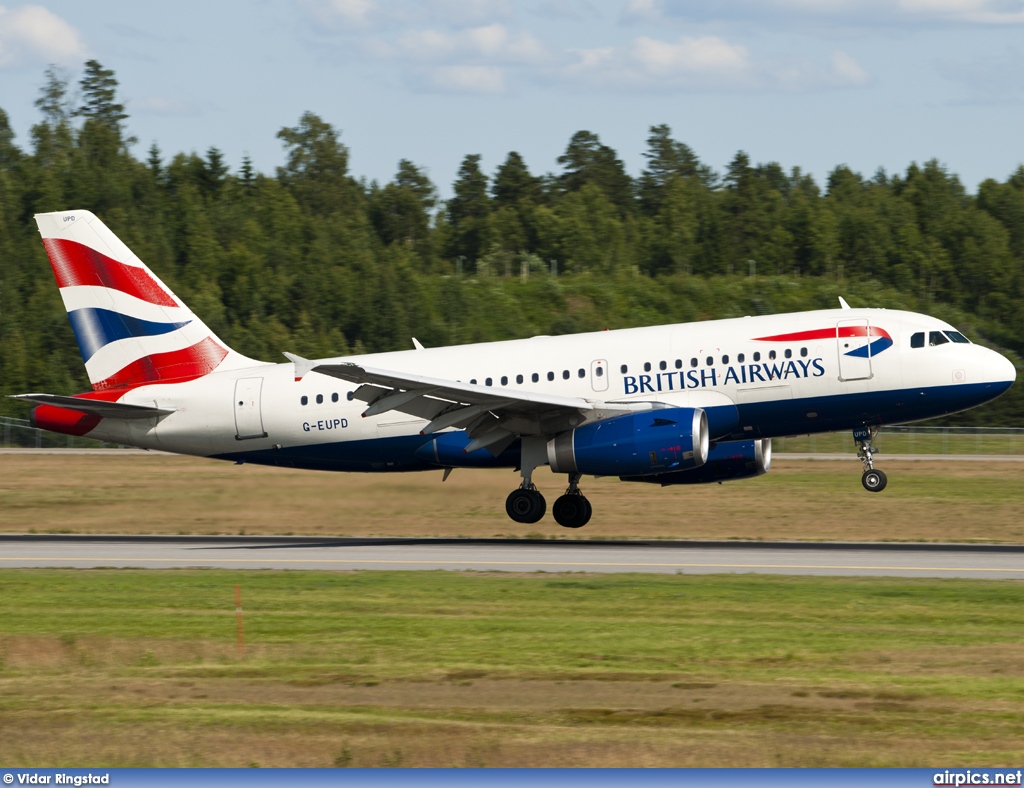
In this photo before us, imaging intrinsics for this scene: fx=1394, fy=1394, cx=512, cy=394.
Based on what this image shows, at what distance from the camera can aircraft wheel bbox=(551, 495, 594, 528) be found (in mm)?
33656

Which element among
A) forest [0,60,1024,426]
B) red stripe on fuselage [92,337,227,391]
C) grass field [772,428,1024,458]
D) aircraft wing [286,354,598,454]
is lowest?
grass field [772,428,1024,458]

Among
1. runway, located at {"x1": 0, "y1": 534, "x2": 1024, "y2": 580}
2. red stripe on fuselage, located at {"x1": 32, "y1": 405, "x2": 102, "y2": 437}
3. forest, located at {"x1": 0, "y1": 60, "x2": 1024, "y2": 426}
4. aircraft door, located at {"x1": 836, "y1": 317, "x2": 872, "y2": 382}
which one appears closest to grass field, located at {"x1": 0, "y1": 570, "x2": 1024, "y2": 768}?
runway, located at {"x1": 0, "y1": 534, "x2": 1024, "y2": 580}

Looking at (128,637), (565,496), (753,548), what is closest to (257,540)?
(565,496)

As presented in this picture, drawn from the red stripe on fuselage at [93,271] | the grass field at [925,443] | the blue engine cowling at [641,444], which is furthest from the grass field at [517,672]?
the grass field at [925,443]

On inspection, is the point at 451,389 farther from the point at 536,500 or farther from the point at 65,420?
the point at 65,420

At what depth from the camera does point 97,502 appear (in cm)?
4172

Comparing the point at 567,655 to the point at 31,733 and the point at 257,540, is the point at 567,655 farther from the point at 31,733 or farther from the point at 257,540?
the point at 257,540

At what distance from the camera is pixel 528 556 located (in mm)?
29844

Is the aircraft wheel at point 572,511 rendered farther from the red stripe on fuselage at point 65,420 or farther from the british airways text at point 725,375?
the red stripe on fuselage at point 65,420

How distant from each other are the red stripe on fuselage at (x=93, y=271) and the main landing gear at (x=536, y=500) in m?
10.1

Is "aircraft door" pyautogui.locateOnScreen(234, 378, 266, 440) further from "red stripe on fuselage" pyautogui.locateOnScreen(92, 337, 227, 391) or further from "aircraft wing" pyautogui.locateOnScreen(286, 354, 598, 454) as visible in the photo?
"aircraft wing" pyautogui.locateOnScreen(286, 354, 598, 454)

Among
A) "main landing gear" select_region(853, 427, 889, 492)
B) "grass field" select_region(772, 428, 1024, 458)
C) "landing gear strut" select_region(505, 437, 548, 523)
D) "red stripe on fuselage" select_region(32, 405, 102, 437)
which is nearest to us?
"main landing gear" select_region(853, 427, 889, 492)

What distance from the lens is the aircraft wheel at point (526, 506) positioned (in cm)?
3278

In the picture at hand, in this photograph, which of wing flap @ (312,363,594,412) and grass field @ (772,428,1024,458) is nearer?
wing flap @ (312,363,594,412)
